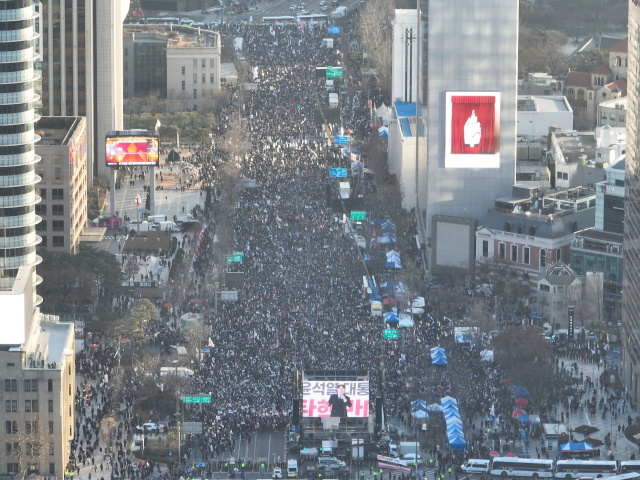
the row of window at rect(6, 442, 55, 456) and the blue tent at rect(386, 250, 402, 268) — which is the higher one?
the blue tent at rect(386, 250, 402, 268)

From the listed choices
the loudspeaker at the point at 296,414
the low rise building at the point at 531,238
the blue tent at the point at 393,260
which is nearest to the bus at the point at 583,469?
the loudspeaker at the point at 296,414

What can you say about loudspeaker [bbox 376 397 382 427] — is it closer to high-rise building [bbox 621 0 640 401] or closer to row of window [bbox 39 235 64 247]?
high-rise building [bbox 621 0 640 401]

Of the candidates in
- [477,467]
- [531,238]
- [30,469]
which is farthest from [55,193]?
[477,467]

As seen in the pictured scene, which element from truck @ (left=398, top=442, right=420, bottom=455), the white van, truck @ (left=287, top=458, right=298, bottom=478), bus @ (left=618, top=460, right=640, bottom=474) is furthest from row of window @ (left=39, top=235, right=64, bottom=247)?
bus @ (left=618, top=460, right=640, bottom=474)

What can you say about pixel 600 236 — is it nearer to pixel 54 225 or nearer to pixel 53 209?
pixel 54 225

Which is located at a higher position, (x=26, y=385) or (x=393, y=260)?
(x=393, y=260)

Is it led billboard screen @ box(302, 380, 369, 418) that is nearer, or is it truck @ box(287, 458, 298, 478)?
truck @ box(287, 458, 298, 478)
